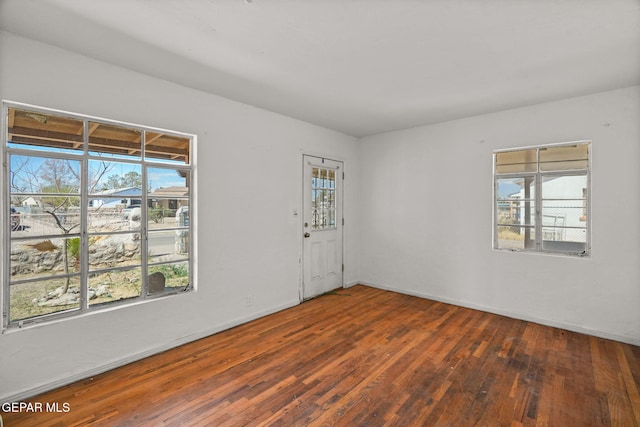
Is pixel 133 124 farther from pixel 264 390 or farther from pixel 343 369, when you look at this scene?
pixel 343 369

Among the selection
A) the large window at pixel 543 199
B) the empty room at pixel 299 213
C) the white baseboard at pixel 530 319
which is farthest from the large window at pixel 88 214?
the large window at pixel 543 199

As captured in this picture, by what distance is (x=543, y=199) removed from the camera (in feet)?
12.0

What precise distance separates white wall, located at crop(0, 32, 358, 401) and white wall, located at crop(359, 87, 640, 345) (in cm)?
143

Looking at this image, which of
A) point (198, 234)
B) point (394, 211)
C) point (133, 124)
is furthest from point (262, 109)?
point (394, 211)

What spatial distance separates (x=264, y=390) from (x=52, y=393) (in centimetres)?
165

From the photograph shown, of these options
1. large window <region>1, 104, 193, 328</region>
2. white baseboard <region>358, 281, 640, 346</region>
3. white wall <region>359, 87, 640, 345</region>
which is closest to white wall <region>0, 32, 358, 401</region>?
large window <region>1, 104, 193, 328</region>

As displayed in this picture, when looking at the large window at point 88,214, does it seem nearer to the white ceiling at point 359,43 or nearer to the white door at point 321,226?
the white ceiling at point 359,43

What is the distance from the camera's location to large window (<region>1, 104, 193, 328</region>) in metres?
2.26

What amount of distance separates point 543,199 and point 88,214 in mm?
4983

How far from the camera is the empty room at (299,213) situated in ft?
6.80

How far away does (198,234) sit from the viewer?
3219 mm

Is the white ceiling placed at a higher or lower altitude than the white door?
higher

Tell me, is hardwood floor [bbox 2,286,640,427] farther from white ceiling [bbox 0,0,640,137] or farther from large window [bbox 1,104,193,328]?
white ceiling [bbox 0,0,640,137]
